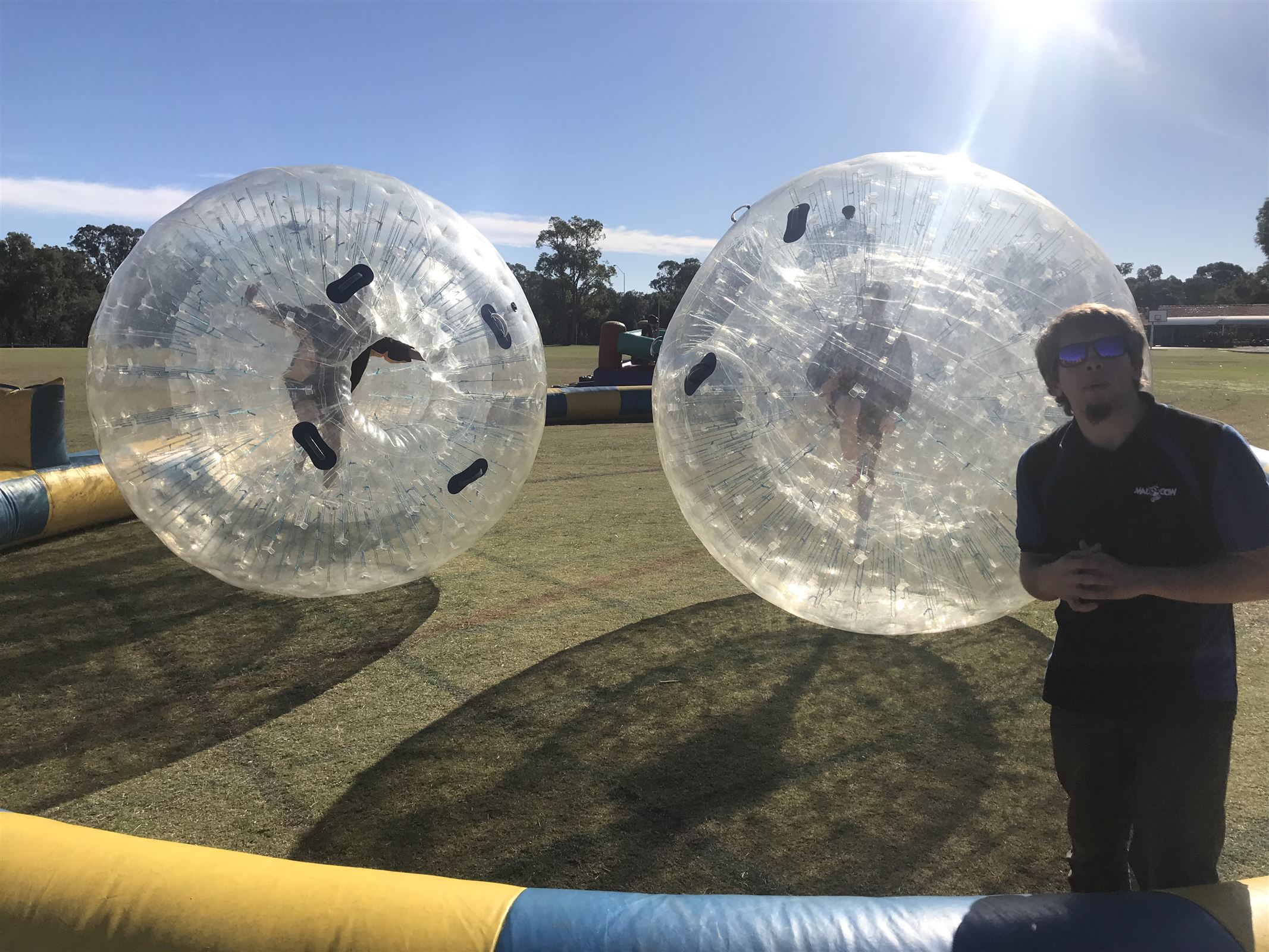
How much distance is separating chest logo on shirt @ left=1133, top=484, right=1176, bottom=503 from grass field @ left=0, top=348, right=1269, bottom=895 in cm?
116

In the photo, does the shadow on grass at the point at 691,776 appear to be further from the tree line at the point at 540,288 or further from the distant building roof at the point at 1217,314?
the distant building roof at the point at 1217,314

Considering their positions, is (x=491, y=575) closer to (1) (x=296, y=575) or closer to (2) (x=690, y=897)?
(1) (x=296, y=575)

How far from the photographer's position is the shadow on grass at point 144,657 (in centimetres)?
307

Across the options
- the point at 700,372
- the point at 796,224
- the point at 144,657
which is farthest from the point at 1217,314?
the point at 144,657

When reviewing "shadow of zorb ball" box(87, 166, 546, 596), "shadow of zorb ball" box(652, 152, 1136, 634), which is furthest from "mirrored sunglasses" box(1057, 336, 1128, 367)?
"shadow of zorb ball" box(87, 166, 546, 596)

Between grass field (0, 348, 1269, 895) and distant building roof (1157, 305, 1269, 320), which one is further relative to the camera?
distant building roof (1157, 305, 1269, 320)

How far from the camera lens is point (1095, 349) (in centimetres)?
187

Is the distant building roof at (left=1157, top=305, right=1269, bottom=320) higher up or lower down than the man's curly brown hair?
higher up

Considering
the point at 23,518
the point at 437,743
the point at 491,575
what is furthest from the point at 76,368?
the point at 437,743

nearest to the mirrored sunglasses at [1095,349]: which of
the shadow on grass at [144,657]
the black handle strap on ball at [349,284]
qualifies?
the black handle strap on ball at [349,284]

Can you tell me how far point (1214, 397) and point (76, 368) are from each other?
99.8 ft

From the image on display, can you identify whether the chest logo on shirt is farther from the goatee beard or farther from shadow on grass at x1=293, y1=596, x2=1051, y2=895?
shadow on grass at x1=293, y1=596, x2=1051, y2=895

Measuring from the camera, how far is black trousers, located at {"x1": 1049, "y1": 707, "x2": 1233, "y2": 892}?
1818 millimetres

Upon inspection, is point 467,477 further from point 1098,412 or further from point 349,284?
point 1098,412
